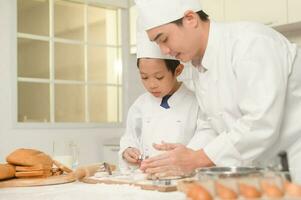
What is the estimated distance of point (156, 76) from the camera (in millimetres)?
1697

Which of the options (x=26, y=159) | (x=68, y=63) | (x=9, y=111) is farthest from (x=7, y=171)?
(x=68, y=63)

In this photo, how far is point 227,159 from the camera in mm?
1244

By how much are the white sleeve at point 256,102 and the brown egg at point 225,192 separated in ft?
1.55

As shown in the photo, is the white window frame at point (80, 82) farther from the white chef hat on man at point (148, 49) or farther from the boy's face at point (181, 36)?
the boy's face at point (181, 36)

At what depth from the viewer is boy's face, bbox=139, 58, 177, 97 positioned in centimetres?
169

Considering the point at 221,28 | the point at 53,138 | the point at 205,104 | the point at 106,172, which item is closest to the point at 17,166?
the point at 106,172

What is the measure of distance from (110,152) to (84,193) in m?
2.10

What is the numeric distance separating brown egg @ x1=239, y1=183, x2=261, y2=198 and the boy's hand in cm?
90

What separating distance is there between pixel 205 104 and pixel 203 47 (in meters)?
0.18

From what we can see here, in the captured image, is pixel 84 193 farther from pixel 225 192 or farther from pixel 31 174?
pixel 225 192

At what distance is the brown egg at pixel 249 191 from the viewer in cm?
73

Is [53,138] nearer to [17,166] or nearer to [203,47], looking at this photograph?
[17,166]

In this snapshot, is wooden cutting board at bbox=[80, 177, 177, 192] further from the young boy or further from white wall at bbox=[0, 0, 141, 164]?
white wall at bbox=[0, 0, 141, 164]

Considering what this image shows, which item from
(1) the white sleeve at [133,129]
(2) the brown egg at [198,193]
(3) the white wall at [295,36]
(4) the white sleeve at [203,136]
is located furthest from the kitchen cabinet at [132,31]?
(2) the brown egg at [198,193]
